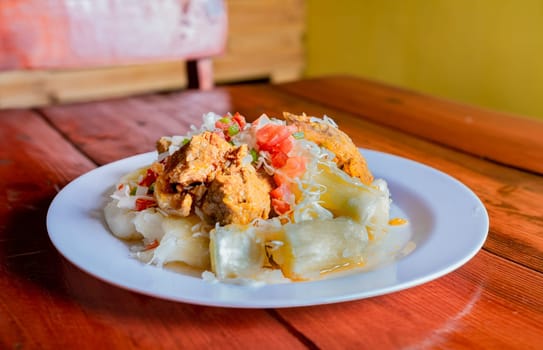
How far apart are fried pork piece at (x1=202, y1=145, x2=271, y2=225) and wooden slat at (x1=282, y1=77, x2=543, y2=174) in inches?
24.1

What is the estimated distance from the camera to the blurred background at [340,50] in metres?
1.87

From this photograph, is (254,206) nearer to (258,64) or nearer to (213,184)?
(213,184)

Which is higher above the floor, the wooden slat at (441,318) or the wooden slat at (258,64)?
the wooden slat at (441,318)

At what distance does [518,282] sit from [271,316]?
30 centimetres

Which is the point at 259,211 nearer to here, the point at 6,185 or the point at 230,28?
the point at 6,185

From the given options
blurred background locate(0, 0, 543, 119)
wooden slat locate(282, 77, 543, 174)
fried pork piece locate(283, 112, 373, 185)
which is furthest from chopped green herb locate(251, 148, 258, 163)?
blurred background locate(0, 0, 543, 119)

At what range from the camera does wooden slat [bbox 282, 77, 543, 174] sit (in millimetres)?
1246

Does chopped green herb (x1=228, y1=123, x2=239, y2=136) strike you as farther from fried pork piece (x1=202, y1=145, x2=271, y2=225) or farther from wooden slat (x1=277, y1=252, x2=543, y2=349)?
wooden slat (x1=277, y1=252, x2=543, y2=349)

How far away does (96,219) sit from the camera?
82 centimetres

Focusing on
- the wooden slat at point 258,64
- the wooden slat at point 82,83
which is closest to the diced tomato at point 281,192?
the wooden slat at point 82,83

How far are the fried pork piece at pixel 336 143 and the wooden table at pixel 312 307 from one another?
205 mm

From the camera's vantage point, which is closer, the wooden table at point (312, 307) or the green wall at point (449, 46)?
the wooden table at point (312, 307)

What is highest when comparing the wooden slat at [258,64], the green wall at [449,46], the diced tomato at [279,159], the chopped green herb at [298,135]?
the chopped green herb at [298,135]

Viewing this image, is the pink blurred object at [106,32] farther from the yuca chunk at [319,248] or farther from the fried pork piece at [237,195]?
the yuca chunk at [319,248]
